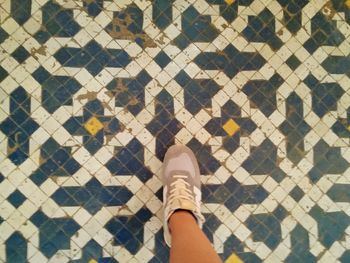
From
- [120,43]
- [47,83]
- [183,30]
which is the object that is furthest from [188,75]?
[47,83]

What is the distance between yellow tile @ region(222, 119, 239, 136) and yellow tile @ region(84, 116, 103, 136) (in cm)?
45

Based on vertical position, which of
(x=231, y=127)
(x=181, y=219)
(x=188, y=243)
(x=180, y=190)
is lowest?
(x=188, y=243)

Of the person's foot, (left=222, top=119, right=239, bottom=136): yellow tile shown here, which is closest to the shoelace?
the person's foot

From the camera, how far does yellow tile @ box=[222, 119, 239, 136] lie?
4.02ft

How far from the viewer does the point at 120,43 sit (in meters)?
1.20

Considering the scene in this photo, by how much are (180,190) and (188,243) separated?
0.27m

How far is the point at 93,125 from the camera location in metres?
1.19

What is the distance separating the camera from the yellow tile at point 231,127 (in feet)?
4.02

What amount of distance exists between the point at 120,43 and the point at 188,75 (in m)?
0.27

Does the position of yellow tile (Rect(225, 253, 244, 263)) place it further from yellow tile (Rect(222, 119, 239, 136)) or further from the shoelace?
yellow tile (Rect(222, 119, 239, 136))

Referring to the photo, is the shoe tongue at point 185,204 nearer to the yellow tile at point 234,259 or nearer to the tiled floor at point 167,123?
the tiled floor at point 167,123

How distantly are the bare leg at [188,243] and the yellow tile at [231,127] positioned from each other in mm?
337

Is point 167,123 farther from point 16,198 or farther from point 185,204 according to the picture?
point 16,198

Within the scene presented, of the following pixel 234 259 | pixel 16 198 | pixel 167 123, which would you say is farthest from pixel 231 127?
pixel 16 198
